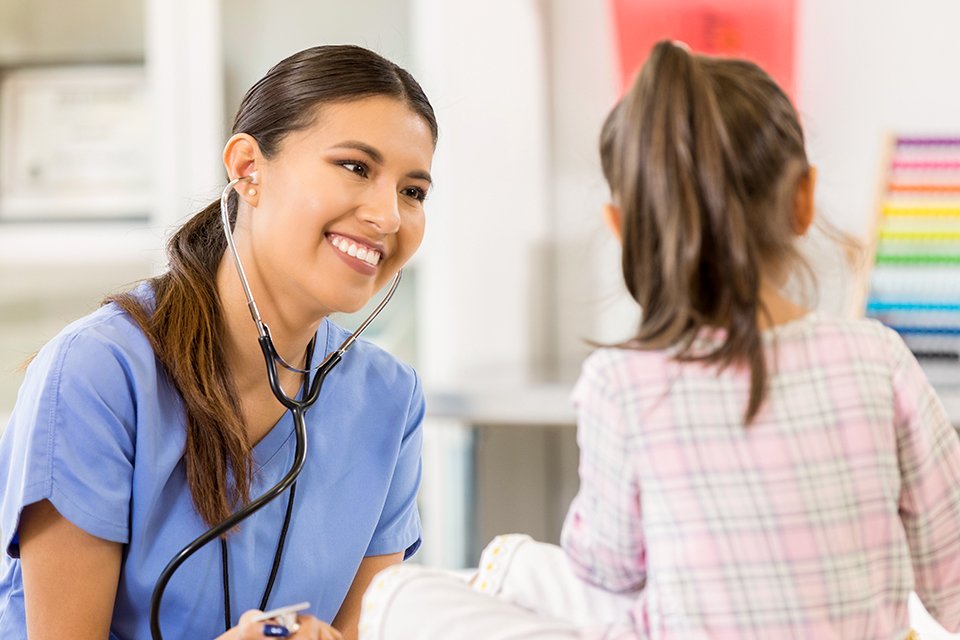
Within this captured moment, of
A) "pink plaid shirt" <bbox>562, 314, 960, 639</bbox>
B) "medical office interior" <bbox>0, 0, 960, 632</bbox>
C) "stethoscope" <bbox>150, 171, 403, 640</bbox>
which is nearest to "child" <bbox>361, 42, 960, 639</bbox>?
"pink plaid shirt" <bbox>562, 314, 960, 639</bbox>

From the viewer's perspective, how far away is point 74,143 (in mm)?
2602

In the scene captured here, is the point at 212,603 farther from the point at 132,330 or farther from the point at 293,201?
the point at 293,201

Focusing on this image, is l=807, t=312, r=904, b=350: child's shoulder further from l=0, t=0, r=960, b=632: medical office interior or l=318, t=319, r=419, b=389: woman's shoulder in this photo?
l=0, t=0, r=960, b=632: medical office interior

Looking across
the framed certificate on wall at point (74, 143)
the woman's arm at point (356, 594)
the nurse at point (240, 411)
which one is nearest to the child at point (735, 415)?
the nurse at point (240, 411)

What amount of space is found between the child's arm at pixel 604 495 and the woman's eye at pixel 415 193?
19.0 inches

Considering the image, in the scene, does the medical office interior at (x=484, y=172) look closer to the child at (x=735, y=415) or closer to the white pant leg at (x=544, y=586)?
the white pant leg at (x=544, y=586)

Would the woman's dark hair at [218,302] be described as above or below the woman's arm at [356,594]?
above

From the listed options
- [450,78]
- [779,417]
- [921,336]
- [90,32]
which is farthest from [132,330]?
[90,32]

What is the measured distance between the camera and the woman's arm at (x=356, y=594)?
4.27ft

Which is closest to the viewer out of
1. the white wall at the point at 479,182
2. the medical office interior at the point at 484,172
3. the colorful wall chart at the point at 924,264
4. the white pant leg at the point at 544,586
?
the white pant leg at the point at 544,586

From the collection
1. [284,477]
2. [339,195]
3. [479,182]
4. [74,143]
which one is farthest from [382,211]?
[74,143]

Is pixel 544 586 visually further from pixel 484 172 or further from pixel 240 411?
pixel 484 172

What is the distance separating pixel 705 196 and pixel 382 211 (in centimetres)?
47

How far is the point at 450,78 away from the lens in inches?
91.5
